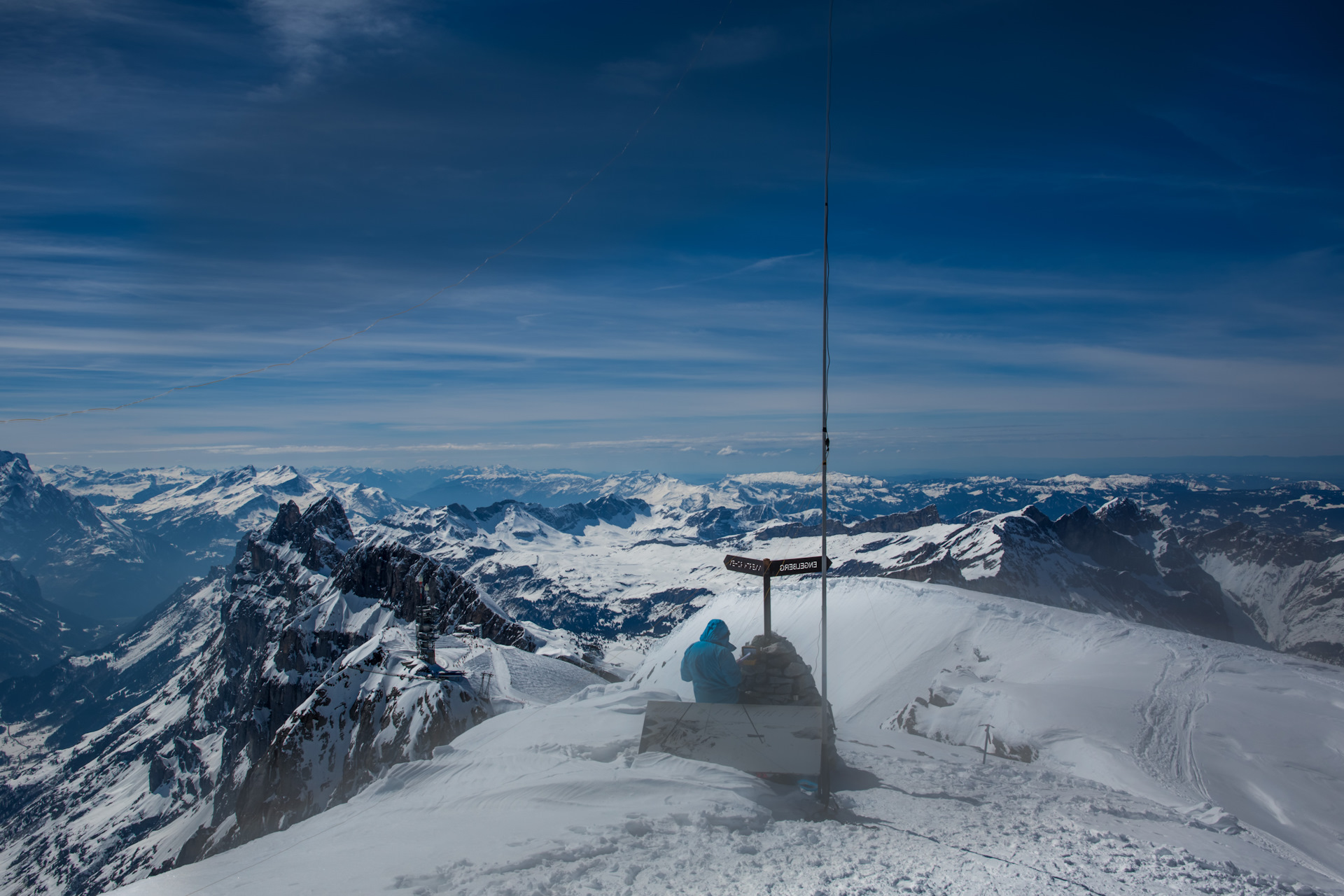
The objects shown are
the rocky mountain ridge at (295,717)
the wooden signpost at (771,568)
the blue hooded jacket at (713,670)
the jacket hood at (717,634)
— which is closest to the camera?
the blue hooded jacket at (713,670)

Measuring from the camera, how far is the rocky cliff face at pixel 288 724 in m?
35.7

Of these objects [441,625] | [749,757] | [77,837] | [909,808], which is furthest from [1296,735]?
[77,837]

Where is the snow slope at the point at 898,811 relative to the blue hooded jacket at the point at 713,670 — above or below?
below

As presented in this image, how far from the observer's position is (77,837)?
161625mm

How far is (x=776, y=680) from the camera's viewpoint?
13.9m

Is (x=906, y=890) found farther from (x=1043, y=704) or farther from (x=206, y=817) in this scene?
(x=206, y=817)

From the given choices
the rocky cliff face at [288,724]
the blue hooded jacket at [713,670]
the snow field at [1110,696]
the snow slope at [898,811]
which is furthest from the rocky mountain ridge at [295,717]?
the blue hooded jacket at [713,670]

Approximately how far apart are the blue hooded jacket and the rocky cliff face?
934 cm

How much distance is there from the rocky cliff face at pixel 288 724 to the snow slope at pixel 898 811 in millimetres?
6898

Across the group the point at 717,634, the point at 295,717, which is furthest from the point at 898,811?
the point at 295,717

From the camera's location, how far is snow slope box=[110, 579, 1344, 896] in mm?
8367

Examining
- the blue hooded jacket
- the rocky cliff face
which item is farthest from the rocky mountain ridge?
the blue hooded jacket

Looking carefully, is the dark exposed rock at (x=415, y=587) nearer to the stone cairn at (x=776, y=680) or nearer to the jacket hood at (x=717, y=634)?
→ the jacket hood at (x=717, y=634)

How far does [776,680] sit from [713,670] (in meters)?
1.46
